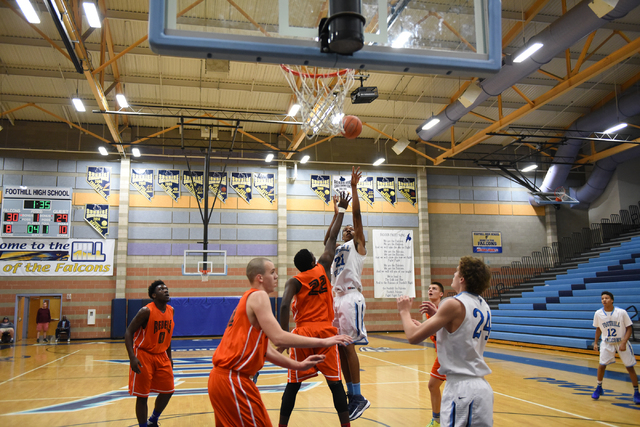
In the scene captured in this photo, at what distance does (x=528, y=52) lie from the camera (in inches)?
438

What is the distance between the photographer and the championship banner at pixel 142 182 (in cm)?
1866

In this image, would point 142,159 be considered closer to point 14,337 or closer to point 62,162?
point 62,162

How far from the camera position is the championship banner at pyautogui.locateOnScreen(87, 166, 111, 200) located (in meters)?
18.4

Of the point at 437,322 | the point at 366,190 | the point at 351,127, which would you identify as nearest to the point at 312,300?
the point at 437,322

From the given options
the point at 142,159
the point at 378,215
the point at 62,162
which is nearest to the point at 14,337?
the point at 62,162

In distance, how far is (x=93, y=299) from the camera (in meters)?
17.8

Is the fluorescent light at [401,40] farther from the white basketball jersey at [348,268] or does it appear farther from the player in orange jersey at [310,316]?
the white basketball jersey at [348,268]

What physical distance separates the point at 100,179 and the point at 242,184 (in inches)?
209

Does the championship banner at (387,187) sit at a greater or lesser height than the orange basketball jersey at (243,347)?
greater

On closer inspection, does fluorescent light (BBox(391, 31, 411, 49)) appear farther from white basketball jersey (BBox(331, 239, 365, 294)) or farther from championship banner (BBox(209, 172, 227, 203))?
championship banner (BBox(209, 172, 227, 203))

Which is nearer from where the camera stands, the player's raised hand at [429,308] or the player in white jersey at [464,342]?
the player in white jersey at [464,342]

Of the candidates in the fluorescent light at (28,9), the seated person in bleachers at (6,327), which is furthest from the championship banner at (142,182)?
the fluorescent light at (28,9)

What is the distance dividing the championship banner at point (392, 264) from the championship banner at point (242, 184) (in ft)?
17.6

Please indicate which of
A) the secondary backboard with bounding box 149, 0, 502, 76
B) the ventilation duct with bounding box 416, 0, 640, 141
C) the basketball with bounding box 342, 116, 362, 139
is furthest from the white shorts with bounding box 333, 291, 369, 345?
the ventilation duct with bounding box 416, 0, 640, 141
